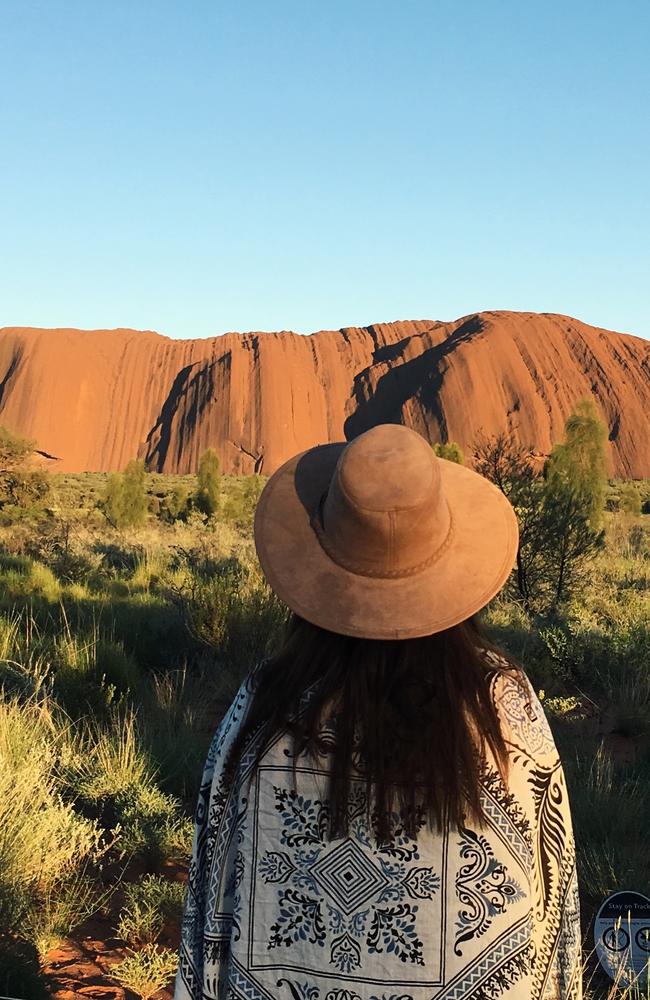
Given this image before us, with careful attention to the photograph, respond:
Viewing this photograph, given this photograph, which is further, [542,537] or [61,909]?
[542,537]

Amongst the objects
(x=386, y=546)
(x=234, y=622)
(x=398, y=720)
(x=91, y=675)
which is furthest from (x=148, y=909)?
(x=234, y=622)

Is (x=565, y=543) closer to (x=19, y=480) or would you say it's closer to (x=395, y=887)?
(x=395, y=887)

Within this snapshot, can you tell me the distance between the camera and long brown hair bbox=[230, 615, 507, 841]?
1291mm

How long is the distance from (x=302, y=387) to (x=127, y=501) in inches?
2920

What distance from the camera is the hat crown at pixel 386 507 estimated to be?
1.30 m

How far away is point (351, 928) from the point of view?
137 centimetres

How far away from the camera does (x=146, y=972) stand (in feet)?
9.45

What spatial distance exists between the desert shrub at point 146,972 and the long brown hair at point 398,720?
78.0 inches

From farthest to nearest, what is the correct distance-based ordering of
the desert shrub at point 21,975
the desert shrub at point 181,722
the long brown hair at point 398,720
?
1. the desert shrub at point 181,722
2. the desert shrub at point 21,975
3. the long brown hair at point 398,720

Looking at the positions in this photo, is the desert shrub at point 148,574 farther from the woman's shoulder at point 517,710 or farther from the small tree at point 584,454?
the small tree at point 584,454

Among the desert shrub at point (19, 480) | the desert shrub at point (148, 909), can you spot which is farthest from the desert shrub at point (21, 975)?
the desert shrub at point (19, 480)

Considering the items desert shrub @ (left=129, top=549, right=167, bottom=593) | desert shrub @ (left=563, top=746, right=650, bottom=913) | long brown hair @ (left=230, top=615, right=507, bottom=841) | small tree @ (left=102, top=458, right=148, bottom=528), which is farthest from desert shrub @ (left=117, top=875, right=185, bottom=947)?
small tree @ (left=102, top=458, right=148, bottom=528)

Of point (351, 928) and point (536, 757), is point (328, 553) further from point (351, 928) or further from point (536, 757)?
point (351, 928)

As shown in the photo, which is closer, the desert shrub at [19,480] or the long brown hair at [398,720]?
the long brown hair at [398,720]
